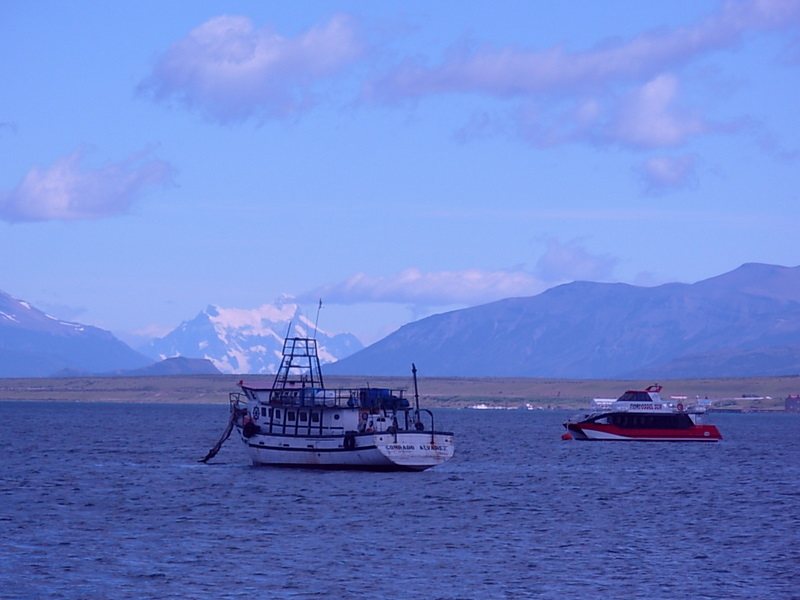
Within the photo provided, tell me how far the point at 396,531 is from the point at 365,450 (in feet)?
83.6

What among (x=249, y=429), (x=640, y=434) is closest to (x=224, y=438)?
(x=249, y=429)

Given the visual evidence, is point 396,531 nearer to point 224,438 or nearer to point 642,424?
point 224,438

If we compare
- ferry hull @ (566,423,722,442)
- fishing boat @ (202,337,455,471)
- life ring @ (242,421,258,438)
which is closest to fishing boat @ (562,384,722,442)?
ferry hull @ (566,423,722,442)

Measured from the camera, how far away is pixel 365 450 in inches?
3501

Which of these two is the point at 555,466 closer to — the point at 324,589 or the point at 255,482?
the point at 255,482

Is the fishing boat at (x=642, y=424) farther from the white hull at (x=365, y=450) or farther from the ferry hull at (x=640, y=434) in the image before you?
the white hull at (x=365, y=450)

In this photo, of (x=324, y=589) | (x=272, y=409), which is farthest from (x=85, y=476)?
(x=324, y=589)

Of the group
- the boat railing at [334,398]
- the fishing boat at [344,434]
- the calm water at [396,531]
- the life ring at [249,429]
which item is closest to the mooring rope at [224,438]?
the calm water at [396,531]

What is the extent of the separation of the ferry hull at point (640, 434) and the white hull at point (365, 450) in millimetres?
62303

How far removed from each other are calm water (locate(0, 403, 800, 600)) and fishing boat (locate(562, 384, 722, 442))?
3787cm

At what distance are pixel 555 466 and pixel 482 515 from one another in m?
40.7

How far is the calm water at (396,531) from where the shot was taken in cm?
4875

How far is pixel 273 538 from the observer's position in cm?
6059

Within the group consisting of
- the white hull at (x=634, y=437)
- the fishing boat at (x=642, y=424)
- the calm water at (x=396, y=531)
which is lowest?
the calm water at (x=396, y=531)
